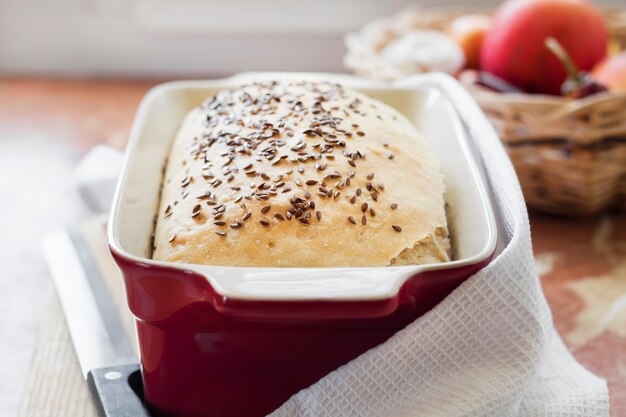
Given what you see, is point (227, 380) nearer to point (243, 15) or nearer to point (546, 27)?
point (546, 27)

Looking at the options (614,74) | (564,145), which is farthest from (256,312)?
(614,74)

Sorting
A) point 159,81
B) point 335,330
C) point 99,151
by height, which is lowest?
point 159,81

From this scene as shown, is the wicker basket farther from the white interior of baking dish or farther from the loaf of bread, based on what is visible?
the loaf of bread

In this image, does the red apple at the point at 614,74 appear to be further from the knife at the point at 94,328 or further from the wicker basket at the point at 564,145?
the knife at the point at 94,328

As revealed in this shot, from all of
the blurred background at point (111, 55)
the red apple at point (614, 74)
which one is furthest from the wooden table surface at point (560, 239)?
the red apple at point (614, 74)

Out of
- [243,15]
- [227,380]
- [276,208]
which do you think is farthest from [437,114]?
[243,15]

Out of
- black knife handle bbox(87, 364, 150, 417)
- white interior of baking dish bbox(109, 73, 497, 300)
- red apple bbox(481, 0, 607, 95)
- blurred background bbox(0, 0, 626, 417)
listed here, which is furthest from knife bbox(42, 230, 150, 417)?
red apple bbox(481, 0, 607, 95)
